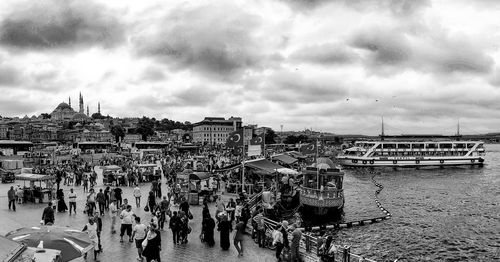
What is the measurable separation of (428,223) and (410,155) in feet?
170

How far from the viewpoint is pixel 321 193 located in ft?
83.0

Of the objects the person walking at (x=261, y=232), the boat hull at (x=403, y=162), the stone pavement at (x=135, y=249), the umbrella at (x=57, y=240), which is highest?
the umbrella at (x=57, y=240)

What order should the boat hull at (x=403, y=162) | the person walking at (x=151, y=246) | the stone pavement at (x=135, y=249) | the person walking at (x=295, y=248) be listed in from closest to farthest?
the person walking at (x=151, y=246), the person walking at (x=295, y=248), the stone pavement at (x=135, y=249), the boat hull at (x=403, y=162)

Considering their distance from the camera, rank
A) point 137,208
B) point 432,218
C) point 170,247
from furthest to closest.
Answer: point 432,218
point 137,208
point 170,247

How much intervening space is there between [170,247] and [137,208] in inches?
318

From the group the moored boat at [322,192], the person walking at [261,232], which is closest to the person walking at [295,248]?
the person walking at [261,232]

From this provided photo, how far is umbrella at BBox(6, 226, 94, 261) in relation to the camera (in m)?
8.88

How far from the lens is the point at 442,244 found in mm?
22125

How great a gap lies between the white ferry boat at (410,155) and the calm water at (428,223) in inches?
1017

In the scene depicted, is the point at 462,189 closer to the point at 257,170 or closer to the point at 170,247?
the point at 257,170

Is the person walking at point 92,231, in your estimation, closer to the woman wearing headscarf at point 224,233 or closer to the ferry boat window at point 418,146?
the woman wearing headscarf at point 224,233

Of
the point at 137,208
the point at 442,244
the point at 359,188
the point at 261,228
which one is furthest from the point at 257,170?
the point at 359,188

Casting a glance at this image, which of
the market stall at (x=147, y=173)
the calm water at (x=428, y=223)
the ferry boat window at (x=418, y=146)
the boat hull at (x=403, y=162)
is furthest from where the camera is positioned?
the ferry boat window at (x=418, y=146)

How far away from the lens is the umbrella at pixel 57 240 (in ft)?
29.1
